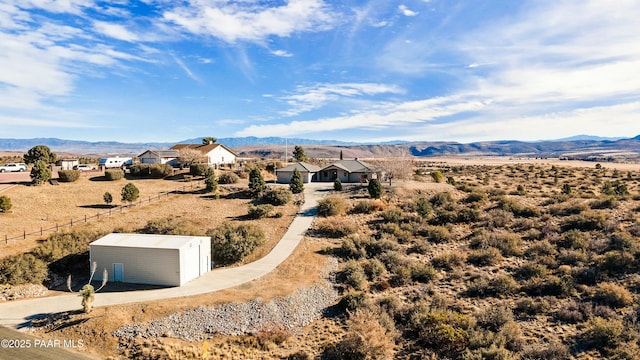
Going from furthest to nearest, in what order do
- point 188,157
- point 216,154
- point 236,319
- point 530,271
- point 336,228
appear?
1. point 216,154
2. point 188,157
3. point 336,228
4. point 530,271
5. point 236,319

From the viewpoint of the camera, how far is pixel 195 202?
47.6 meters

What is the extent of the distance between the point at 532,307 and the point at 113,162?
70754mm

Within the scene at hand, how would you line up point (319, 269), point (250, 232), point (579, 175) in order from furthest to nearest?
1. point (579, 175)
2. point (250, 232)
3. point (319, 269)

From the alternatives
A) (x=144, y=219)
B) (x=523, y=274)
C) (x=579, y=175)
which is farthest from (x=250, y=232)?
(x=579, y=175)

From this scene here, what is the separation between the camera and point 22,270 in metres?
27.1

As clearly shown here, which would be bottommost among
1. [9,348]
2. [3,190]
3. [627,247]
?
[9,348]

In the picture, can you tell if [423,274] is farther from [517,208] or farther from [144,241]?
[144,241]

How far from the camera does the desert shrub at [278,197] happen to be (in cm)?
4731

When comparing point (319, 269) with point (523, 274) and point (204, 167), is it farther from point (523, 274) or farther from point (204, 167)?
point (204, 167)

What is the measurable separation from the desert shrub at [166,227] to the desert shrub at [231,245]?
3.10 metres

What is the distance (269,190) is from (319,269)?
70.2ft

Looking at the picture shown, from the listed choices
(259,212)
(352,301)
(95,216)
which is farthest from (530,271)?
(95,216)

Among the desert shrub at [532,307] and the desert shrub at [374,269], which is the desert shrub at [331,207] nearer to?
the desert shrub at [374,269]

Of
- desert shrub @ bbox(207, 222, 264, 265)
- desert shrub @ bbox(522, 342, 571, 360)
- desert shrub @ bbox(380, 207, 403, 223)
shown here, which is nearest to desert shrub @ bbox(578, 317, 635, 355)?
desert shrub @ bbox(522, 342, 571, 360)
